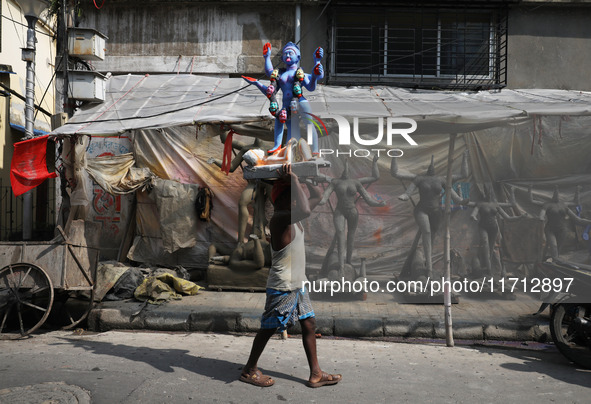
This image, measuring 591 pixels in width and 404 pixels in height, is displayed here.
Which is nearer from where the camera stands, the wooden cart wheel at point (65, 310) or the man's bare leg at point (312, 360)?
the man's bare leg at point (312, 360)

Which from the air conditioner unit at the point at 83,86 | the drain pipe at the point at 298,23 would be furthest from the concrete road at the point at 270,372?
the drain pipe at the point at 298,23

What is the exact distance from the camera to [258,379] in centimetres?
462

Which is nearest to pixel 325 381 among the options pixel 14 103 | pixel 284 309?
pixel 284 309

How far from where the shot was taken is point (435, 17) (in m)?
10.4

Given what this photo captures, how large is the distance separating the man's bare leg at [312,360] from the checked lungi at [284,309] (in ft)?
0.28

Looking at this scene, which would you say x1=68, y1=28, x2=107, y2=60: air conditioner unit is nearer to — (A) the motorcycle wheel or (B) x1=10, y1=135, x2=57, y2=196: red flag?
(B) x1=10, y1=135, x2=57, y2=196: red flag

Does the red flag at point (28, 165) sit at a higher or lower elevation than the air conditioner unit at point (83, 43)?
lower

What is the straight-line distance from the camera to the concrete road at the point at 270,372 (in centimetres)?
441

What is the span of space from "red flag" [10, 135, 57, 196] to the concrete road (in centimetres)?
226

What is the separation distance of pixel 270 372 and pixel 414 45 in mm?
7434

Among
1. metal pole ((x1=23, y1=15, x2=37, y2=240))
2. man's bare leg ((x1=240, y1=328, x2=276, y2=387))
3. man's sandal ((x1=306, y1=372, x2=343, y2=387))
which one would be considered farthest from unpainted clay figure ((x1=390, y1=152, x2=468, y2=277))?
Answer: metal pole ((x1=23, y1=15, x2=37, y2=240))

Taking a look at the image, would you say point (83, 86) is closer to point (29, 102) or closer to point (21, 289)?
point (29, 102)

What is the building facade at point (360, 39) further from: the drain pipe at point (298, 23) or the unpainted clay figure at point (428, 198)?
the unpainted clay figure at point (428, 198)

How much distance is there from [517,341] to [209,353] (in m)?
3.51
